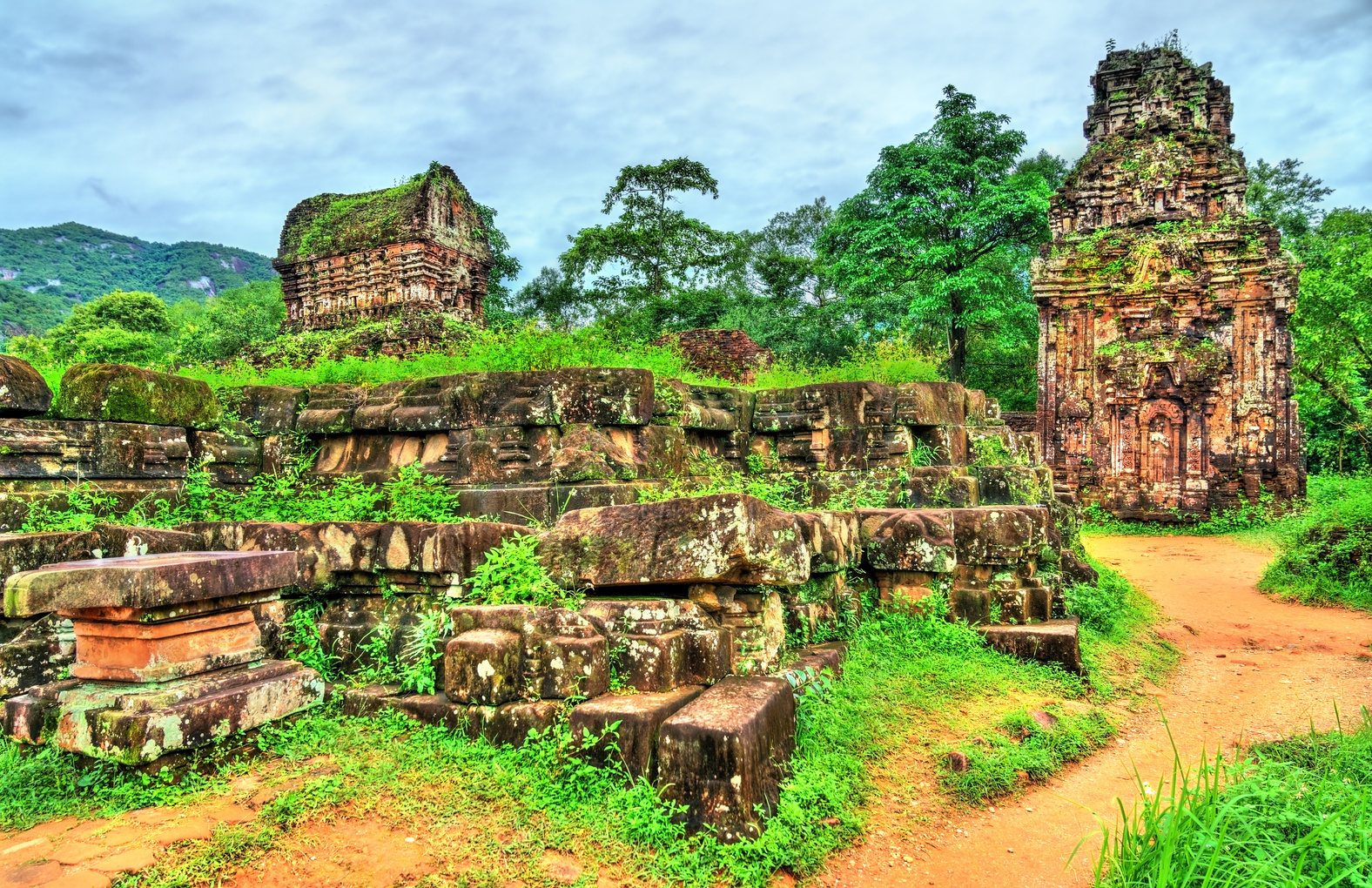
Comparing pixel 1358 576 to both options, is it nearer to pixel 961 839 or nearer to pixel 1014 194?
pixel 961 839

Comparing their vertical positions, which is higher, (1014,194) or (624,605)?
(1014,194)

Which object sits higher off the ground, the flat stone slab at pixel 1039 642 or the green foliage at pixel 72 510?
the green foliage at pixel 72 510

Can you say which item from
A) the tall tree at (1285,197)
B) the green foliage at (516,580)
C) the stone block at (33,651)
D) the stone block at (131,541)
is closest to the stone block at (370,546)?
the green foliage at (516,580)

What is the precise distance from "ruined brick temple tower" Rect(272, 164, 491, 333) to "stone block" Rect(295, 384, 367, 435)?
10538mm

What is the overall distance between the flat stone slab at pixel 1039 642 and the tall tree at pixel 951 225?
17364mm

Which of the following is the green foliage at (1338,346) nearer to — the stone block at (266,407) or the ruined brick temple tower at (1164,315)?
the ruined brick temple tower at (1164,315)

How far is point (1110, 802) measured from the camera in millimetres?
3330

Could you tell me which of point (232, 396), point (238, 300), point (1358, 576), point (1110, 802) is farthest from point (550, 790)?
point (238, 300)

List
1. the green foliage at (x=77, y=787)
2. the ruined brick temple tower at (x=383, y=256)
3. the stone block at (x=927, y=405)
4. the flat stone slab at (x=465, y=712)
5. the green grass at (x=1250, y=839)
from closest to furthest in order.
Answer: the green grass at (x=1250, y=839) < the green foliage at (x=77, y=787) < the flat stone slab at (x=465, y=712) < the stone block at (x=927, y=405) < the ruined brick temple tower at (x=383, y=256)

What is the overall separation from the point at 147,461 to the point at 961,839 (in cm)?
480

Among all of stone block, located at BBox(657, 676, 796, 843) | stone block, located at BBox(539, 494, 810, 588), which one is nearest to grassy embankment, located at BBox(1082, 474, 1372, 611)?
stone block, located at BBox(539, 494, 810, 588)

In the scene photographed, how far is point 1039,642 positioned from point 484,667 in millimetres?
3429

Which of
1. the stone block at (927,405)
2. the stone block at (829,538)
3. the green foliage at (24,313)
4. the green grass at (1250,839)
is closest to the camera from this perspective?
the green grass at (1250,839)

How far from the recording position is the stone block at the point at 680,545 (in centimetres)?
327
